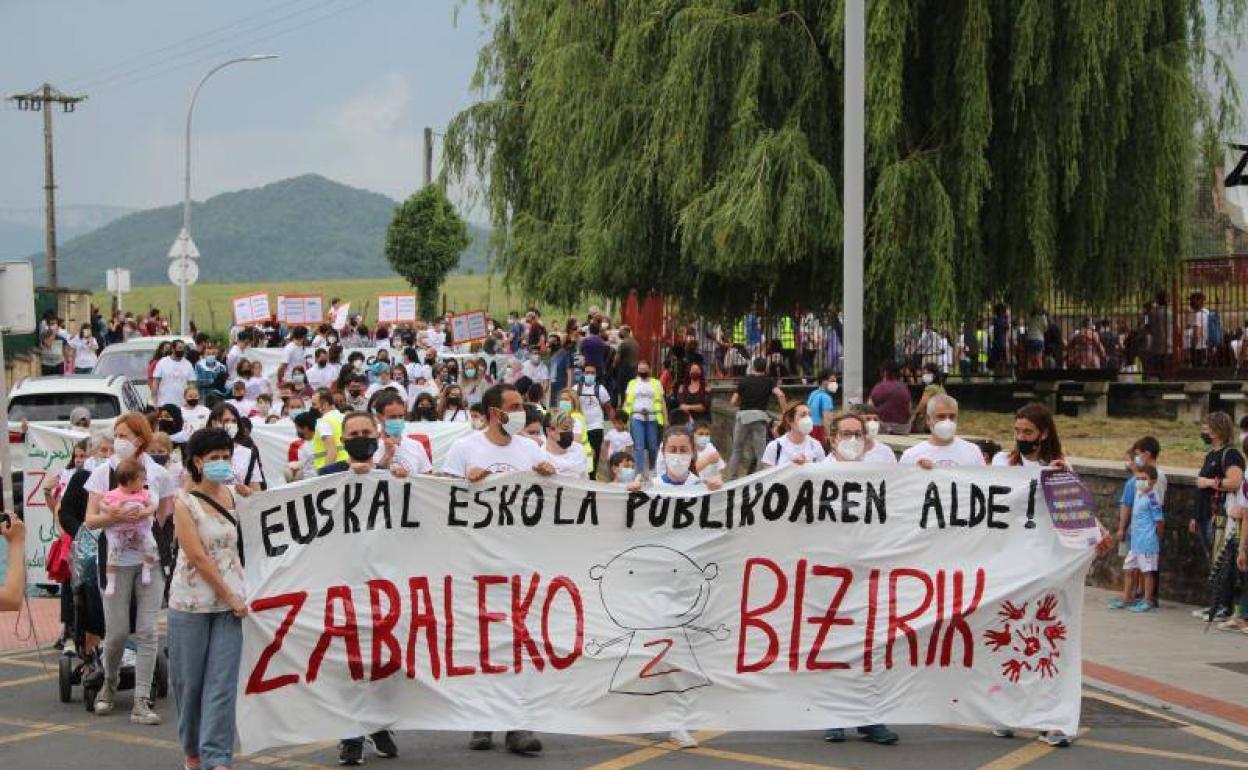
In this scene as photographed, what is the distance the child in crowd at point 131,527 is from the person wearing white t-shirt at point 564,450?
3470 millimetres

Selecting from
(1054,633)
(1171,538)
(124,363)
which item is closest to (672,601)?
(1054,633)

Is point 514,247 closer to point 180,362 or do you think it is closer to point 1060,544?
point 180,362

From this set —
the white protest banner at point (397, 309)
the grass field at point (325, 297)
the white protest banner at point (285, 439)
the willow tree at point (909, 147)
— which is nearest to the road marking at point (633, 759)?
the white protest banner at point (285, 439)

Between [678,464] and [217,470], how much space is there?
2849 mm

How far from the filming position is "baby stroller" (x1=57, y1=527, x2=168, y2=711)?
10.7 metres

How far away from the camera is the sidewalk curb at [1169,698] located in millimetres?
10334

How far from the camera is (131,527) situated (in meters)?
10.3

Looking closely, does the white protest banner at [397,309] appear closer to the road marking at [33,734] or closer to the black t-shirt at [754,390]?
the black t-shirt at [754,390]

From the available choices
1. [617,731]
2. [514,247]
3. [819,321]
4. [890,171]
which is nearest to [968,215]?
[890,171]

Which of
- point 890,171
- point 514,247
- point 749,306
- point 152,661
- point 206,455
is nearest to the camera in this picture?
point 206,455

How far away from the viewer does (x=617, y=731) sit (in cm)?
945

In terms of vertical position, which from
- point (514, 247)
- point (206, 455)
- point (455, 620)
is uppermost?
point (514, 247)

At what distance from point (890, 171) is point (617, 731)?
14.2m

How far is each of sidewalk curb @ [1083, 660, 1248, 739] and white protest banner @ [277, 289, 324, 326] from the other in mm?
32905
